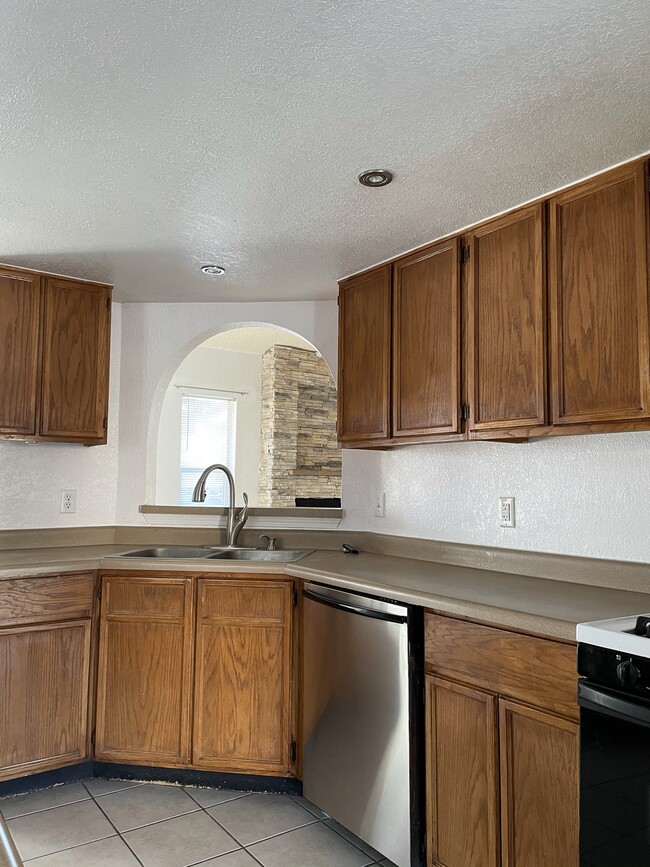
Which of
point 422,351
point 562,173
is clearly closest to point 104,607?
point 422,351

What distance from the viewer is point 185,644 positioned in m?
2.84

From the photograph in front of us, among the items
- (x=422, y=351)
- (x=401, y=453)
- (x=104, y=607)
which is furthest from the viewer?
(x=401, y=453)

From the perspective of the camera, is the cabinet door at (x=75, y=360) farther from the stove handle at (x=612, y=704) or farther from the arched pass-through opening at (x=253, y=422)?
the arched pass-through opening at (x=253, y=422)

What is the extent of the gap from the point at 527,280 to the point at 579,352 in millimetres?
337

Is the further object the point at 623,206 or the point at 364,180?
the point at 364,180

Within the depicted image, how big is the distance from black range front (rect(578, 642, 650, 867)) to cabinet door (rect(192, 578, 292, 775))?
1.39 metres

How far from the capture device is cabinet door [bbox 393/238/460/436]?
102 inches

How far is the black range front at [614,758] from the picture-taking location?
Result: 1477mm

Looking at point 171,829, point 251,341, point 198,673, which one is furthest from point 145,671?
A: point 251,341

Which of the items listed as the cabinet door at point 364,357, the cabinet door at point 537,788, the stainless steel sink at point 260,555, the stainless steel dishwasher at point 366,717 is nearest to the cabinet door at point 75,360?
the stainless steel sink at point 260,555

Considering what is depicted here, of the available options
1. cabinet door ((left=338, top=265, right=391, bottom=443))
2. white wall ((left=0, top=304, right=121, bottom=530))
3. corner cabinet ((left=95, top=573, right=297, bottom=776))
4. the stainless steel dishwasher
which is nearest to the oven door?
the stainless steel dishwasher

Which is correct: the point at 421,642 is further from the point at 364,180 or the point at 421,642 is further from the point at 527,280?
the point at 364,180

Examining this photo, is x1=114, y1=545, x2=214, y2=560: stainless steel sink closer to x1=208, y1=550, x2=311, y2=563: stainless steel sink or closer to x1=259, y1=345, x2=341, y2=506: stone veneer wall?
x1=208, y1=550, x2=311, y2=563: stainless steel sink

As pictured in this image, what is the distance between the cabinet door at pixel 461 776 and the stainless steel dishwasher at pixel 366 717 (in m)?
0.06
